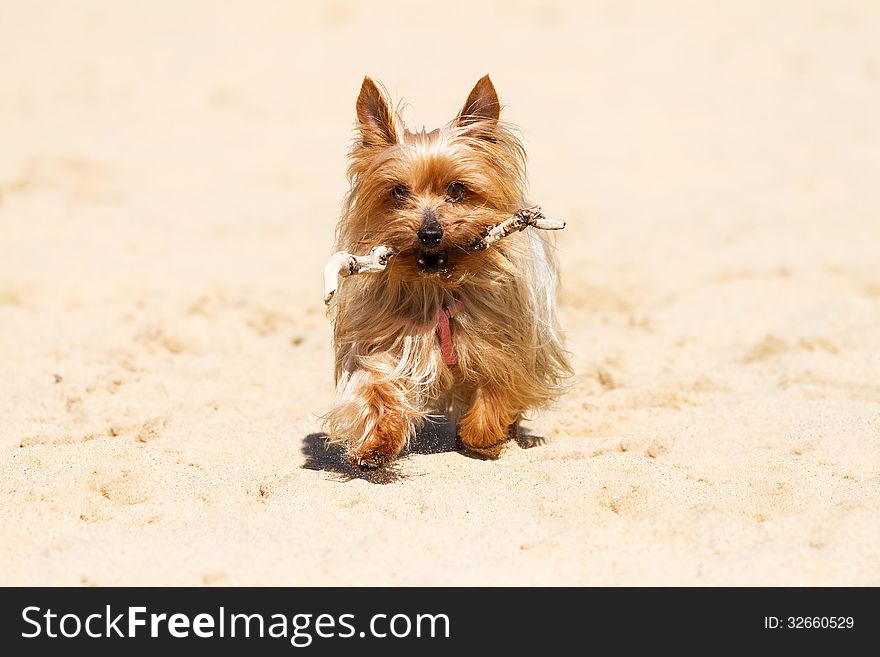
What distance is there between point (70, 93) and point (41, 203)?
4.09m

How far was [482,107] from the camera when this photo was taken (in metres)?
4.56

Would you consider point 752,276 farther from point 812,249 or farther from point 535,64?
point 535,64

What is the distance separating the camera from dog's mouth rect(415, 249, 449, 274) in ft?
14.1

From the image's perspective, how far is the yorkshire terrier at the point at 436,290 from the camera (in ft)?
14.3

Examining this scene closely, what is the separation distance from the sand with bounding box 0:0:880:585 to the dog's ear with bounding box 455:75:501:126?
1418 mm

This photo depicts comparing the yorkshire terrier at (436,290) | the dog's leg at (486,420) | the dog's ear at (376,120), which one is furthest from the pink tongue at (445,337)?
the dog's ear at (376,120)

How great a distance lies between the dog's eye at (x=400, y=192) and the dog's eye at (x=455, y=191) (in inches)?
6.5

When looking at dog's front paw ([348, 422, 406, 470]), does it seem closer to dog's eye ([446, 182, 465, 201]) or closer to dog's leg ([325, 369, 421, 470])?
dog's leg ([325, 369, 421, 470])

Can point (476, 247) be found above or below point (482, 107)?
below

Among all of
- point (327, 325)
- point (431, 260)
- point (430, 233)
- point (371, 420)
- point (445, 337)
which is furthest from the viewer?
point (327, 325)

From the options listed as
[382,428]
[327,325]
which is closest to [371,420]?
[382,428]

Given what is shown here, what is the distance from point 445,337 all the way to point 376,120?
920mm

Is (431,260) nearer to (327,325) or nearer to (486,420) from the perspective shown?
(486,420)

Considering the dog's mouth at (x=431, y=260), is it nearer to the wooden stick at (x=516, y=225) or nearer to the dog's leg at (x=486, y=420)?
the wooden stick at (x=516, y=225)
